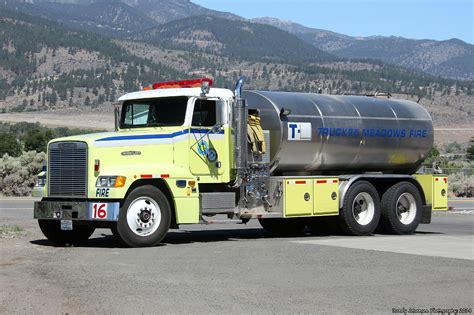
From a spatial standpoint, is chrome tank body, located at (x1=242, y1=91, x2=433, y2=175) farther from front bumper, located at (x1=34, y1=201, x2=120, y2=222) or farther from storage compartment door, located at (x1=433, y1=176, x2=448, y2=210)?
front bumper, located at (x1=34, y1=201, x2=120, y2=222)

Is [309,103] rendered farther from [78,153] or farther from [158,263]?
[158,263]

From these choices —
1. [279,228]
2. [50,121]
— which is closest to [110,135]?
[279,228]

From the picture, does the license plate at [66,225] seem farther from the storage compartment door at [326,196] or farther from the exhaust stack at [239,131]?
the storage compartment door at [326,196]

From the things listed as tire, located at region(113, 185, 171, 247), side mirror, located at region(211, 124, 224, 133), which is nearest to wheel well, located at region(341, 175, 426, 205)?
side mirror, located at region(211, 124, 224, 133)

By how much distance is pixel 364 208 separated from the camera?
21453 millimetres

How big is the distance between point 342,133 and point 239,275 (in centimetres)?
808

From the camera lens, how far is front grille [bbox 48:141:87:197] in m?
17.7

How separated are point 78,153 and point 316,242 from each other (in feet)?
16.0

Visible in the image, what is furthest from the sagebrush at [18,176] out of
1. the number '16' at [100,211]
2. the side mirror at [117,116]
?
the number '16' at [100,211]

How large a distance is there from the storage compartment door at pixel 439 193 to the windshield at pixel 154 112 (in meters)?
7.09

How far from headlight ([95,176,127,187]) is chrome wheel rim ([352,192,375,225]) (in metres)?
6.05

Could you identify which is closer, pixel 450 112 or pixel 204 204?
pixel 204 204

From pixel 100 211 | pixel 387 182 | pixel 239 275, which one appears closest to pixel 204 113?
pixel 100 211

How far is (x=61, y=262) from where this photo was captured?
600 inches
